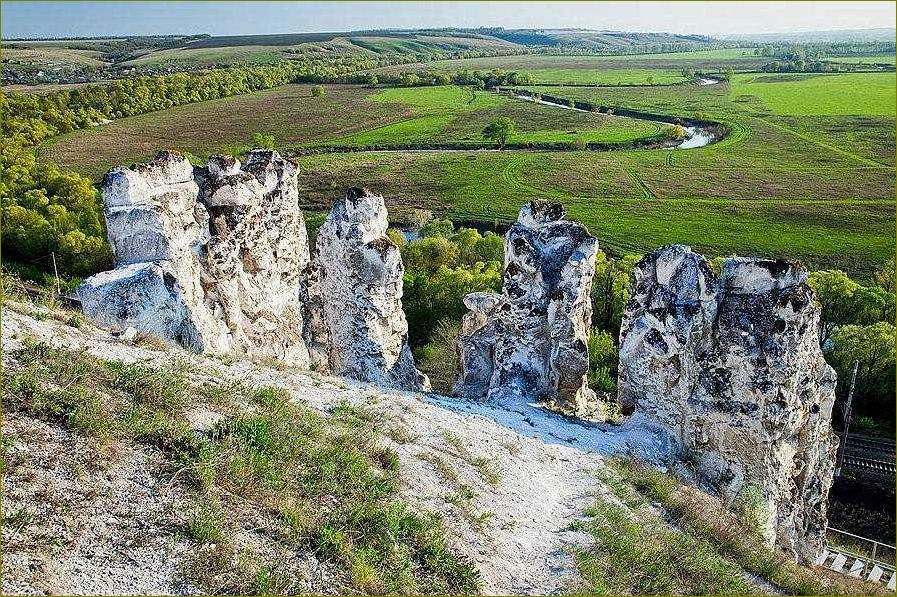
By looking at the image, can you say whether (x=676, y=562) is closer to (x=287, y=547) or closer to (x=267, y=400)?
(x=287, y=547)

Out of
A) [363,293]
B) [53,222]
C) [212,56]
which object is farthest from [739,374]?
[212,56]

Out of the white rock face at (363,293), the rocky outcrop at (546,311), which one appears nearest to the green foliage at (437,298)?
the white rock face at (363,293)

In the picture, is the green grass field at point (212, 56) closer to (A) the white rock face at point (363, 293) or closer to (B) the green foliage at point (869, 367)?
(A) the white rock face at point (363, 293)

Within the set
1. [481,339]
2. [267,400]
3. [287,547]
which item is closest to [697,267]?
[481,339]

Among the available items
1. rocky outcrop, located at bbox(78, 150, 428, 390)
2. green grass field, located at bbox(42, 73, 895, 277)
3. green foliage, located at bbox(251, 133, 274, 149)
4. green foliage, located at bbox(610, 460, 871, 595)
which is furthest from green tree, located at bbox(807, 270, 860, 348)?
green foliage, located at bbox(251, 133, 274, 149)

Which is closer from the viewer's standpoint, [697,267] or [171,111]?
[697,267]

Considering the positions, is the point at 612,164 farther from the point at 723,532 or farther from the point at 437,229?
the point at 723,532

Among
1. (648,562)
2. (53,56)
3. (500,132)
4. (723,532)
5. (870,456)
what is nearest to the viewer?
(648,562)
